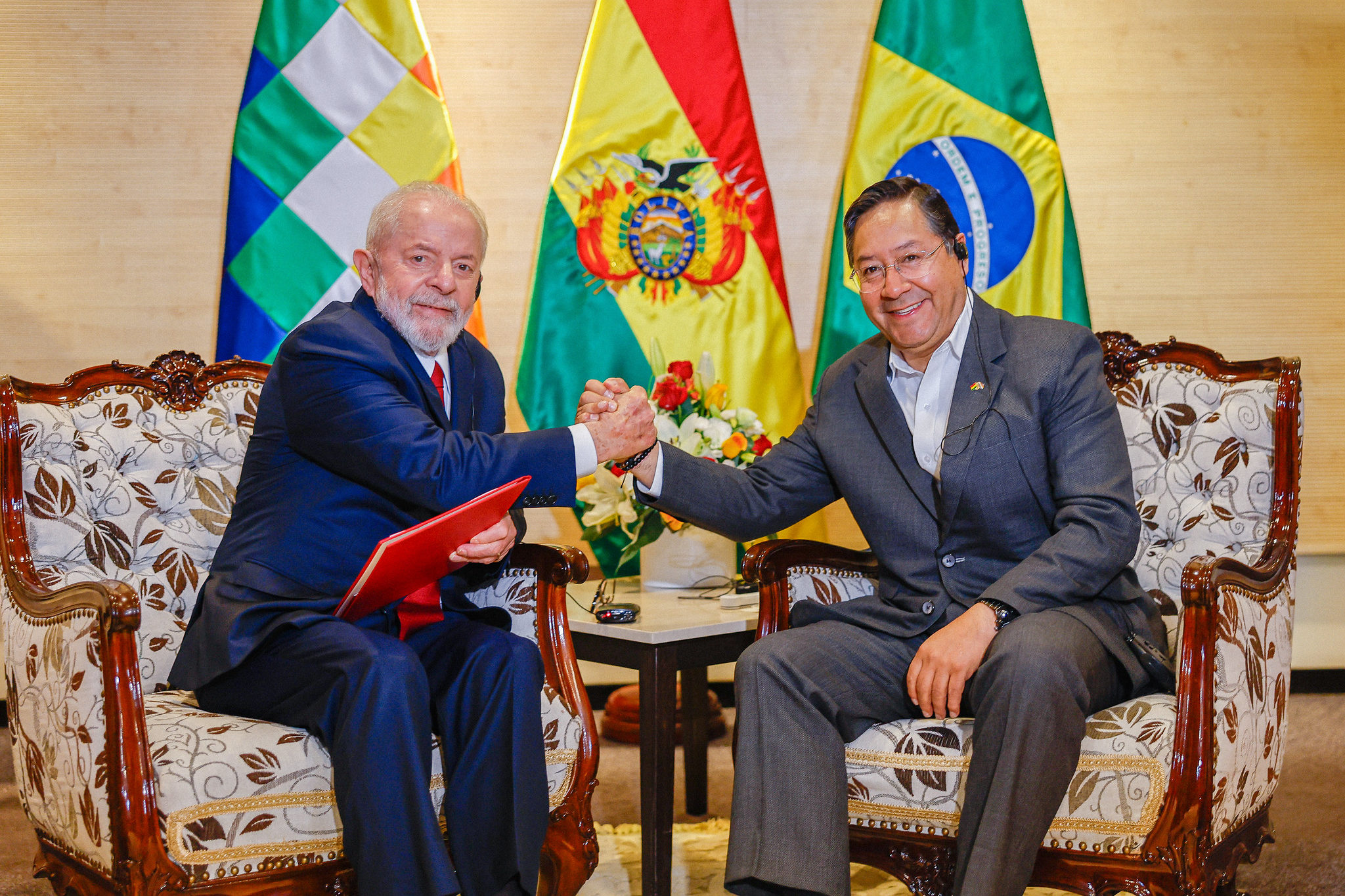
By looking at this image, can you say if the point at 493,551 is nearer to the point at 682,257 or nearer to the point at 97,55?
the point at 682,257

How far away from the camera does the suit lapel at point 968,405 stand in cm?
205

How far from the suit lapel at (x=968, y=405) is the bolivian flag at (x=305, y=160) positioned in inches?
69.6

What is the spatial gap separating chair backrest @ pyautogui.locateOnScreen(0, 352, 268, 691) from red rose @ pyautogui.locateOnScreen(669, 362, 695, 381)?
3.17 ft

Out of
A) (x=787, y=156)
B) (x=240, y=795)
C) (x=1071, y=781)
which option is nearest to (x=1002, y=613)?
(x=1071, y=781)

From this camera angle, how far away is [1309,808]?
2740 millimetres

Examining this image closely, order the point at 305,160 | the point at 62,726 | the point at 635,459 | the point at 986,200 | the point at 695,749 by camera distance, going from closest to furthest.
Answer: the point at 62,726
the point at 635,459
the point at 695,749
the point at 305,160
the point at 986,200

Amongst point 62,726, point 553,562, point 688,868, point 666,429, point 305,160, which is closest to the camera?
point 62,726

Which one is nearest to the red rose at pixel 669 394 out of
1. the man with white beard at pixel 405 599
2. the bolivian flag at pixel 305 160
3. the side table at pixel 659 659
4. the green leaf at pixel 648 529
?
the green leaf at pixel 648 529

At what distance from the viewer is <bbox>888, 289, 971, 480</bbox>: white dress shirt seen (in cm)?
215

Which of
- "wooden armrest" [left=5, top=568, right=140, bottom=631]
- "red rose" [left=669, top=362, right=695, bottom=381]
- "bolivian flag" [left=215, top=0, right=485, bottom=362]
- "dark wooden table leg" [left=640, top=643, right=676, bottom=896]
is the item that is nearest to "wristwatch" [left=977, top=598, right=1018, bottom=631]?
"dark wooden table leg" [left=640, top=643, right=676, bottom=896]

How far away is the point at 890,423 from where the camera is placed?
2182 millimetres

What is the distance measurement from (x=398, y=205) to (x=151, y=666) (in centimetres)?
104

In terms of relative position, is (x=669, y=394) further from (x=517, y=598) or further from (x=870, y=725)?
(x=870, y=725)

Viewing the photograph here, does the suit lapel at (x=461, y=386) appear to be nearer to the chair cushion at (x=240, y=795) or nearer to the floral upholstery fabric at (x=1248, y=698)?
the chair cushion at (x=240, y=795)
